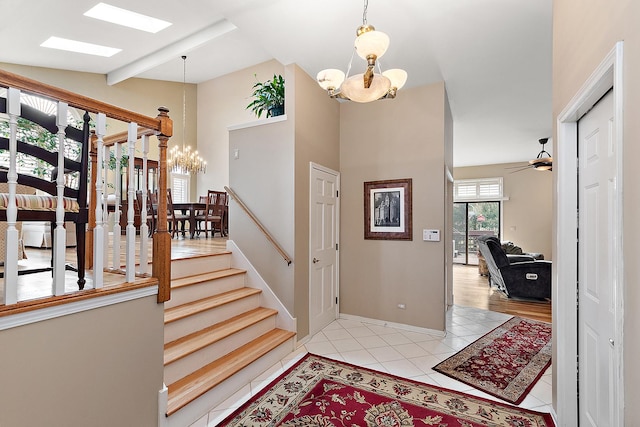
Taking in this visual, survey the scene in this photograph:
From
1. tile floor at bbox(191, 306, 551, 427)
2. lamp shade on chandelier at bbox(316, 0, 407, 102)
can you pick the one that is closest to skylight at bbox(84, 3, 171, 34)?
lamp shade on chandelier at bbox(316, 0, 407, 102)

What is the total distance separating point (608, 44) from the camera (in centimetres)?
128

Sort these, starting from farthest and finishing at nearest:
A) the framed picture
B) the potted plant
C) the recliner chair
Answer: the recliner chair → the framed picture → the potted plant

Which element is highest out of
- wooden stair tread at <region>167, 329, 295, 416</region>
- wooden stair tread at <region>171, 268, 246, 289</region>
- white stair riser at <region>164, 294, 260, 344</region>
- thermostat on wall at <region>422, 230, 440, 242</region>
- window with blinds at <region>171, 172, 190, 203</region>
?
window with blinds at <region>171, 172, 190, 203</region>

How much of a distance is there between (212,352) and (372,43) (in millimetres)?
2619

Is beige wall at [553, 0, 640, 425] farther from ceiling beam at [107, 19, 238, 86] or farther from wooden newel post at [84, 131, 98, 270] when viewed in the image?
ceiling beam at [107, 19, 238, 86]

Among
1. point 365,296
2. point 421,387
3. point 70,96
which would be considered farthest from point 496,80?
point 70,96

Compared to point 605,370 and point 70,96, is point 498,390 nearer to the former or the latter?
point 605,370

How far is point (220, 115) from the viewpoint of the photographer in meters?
7.80

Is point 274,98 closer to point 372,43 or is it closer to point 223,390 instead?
point 372,43

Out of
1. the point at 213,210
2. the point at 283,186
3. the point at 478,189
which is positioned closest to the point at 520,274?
the point at 478,189

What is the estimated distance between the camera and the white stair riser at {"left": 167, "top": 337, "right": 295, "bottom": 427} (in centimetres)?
207

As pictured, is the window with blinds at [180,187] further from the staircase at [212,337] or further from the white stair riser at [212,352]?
the white stair riser at [212,352]

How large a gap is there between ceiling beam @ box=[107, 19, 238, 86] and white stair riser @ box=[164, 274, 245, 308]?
3.96m

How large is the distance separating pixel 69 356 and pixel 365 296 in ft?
10.8
